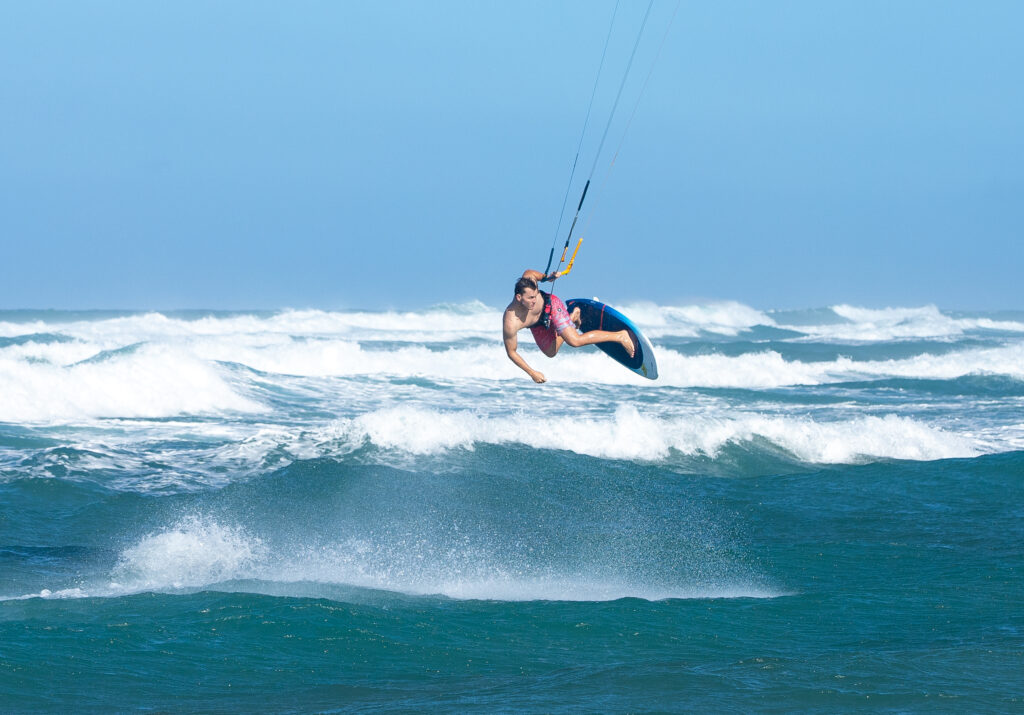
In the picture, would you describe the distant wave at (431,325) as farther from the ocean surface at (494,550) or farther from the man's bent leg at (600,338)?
the man's bent leg at (600,338)

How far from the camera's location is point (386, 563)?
36.9ft

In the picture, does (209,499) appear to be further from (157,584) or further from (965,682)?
(965,682)

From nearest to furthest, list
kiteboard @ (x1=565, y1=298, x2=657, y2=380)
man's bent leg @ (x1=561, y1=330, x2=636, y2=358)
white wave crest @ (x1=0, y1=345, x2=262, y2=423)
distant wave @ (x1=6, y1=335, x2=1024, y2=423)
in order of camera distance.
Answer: man's bent leg @ (x1=561, y1=330, x2=636, y2=358)
kiteboard @ (x1=565, y1=298, x2=657, y2=380)
white wave crest @ (x1=0, y1=345, x2=262, y2=423)
distant wave @ (x1=6, y1=335, x2=1024, y2=423)

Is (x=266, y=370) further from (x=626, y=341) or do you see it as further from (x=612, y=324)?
(x=626, y=341)

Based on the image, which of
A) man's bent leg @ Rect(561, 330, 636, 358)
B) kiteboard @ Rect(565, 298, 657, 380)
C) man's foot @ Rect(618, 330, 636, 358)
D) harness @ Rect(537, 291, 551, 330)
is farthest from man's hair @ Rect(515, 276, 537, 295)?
man's foot @ Rect(618, 330, 636, 358)

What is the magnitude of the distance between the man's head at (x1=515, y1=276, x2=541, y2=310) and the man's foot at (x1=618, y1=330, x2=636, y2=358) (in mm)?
1554

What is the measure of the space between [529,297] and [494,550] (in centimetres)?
394

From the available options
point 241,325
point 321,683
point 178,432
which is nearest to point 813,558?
point 321,683

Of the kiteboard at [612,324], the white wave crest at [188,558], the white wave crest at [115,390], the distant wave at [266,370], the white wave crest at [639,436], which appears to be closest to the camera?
the white wave crest at [188,558]

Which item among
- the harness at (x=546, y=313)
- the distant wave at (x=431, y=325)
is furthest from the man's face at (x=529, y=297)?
the distant wave at (x=431, y=325)

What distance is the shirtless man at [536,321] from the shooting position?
9078 mm

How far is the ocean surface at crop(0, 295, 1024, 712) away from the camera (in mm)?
7633

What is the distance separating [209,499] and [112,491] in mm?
1465

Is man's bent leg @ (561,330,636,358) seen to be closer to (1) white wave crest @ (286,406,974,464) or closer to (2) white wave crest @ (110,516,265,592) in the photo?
(2) white wave crest @ (110,516,265,592)
